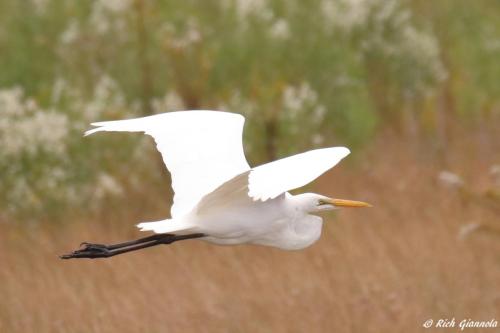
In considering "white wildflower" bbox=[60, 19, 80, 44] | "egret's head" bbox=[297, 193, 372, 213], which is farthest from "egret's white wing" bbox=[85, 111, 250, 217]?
"white wildflower" bbox=[60, 19, 80, 44]

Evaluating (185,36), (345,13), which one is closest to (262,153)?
(185,36)

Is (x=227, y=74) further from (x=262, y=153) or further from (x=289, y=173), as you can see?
(x=289, y=173)

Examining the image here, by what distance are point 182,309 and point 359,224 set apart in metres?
2.05

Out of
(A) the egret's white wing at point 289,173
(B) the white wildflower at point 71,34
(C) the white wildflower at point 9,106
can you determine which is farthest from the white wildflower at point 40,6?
(A) the egret's white wing at point 289,173

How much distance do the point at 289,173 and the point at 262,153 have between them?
4.61 m

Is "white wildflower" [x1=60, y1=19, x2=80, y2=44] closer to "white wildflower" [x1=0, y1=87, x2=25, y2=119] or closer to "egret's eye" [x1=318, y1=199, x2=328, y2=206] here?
"white wildflower" [x1=0, y1=87, x2=25, y2=119]

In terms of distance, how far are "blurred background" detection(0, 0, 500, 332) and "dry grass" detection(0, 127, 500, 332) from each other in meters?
0.02

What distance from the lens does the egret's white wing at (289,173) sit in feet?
14.0

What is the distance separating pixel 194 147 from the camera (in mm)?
5559

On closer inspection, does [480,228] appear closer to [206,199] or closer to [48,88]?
[206,199]

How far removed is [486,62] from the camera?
452 inches

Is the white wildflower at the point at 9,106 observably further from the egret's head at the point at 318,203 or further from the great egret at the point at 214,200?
the egret's head at the point at 318,203

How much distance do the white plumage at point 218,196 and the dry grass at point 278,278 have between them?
0.54 meters

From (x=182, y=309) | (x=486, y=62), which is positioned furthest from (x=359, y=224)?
(x=486, y=62)
